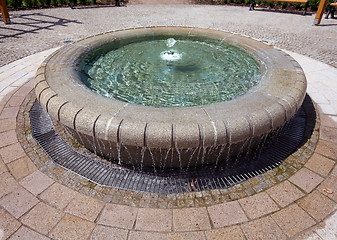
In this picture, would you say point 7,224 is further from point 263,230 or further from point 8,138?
point 263,230

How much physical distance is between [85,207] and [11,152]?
77.5 inches

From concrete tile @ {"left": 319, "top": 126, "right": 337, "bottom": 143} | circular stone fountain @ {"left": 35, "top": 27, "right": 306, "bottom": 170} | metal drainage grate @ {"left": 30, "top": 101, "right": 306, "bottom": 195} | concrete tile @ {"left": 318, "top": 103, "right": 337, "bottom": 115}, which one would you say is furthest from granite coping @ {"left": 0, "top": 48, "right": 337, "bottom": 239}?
concrete tile @ {"left": 318, "top": 103, "right": 337, "bottom": 115}

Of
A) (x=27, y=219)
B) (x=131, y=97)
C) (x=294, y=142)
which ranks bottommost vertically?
(x=27, y=219)

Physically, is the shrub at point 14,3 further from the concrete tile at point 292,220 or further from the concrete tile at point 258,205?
the concrete tile at point 292,220

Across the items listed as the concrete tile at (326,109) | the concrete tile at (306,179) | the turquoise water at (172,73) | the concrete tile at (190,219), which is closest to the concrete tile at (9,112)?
the turquoise water at (172,73)

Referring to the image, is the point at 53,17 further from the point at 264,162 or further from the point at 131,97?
the point at 264,162

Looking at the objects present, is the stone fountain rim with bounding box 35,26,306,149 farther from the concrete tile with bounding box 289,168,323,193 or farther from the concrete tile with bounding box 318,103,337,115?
the concrete tile with bounding box 318,103,337,115

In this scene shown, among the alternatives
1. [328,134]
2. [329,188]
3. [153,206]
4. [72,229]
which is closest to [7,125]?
[72,229]

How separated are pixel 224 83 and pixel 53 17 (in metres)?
12.7

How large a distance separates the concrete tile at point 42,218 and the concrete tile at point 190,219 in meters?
1.52

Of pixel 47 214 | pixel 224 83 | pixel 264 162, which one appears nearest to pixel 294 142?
pixel 264 162

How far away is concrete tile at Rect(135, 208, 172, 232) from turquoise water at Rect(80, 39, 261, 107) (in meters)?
1.86

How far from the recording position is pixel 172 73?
5.61 m

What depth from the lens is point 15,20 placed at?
13.1 m
